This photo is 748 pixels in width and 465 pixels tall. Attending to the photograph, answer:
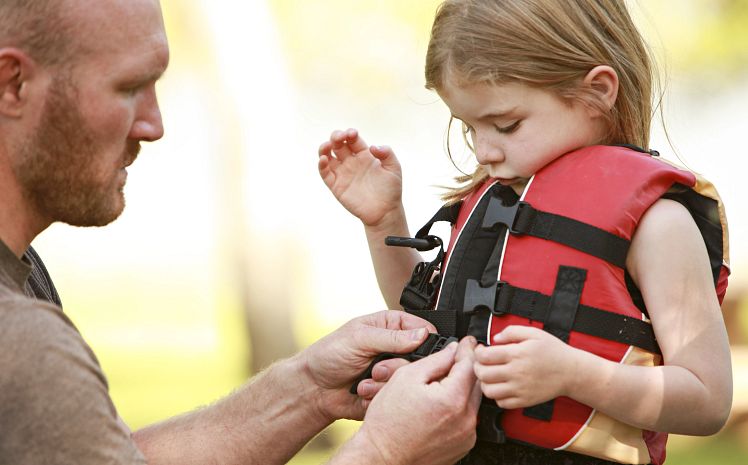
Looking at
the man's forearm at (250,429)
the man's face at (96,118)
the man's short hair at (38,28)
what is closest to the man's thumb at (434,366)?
the man's forearm at (250,429)

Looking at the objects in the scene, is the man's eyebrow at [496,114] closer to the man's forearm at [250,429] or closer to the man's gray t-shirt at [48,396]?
the man's forearm at [250,429]

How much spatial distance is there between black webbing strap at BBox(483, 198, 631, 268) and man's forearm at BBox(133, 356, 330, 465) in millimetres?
890

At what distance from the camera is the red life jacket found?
2871mm

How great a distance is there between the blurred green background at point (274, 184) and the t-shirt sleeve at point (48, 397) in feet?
20.0

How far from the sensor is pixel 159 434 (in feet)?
11.5

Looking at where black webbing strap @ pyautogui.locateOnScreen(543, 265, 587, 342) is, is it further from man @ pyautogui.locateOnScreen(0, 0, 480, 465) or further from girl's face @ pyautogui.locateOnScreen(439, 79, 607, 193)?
girl's face @ pyautogui.locateOnScreen(439, 79, 607, 193)

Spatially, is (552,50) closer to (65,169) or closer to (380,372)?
(380,372)

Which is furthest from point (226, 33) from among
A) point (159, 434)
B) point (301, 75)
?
point (159, 434)

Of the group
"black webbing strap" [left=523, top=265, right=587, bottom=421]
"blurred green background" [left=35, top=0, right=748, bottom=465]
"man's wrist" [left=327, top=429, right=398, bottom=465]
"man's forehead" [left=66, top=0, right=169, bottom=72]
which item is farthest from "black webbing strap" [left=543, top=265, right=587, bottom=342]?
"blurred green background" [left=35, top=0, right=748, bottom=465]

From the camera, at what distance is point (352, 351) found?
3262 millimetres

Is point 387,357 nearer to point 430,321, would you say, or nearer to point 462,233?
point 430,321

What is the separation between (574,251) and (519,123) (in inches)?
15.8

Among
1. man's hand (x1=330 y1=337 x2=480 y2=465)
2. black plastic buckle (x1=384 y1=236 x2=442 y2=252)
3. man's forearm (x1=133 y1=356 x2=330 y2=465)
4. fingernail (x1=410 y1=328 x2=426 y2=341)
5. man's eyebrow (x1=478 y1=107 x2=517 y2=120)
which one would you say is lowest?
man's forearm (x1=133 y1=356 x2=330 y2=465)

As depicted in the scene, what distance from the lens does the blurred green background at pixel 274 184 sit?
984cm
